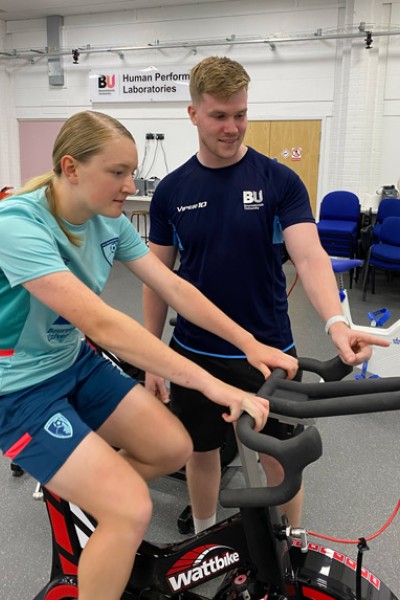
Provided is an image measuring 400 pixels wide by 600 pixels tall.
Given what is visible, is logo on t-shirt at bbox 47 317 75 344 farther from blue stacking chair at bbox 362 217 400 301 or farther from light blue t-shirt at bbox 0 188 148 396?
blue stacking chair at bbox 362 217 400 301

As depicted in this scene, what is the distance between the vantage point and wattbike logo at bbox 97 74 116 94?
8641 millimetres

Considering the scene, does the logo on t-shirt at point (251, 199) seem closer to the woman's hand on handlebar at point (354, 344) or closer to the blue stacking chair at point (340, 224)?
the woman's hand on handlebar at point (354, 344)

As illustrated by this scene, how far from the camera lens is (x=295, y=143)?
25.7ft

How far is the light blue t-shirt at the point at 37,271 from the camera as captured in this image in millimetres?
1126

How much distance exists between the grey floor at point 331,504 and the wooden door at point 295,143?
5.26m

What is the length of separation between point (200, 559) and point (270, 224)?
1.03m

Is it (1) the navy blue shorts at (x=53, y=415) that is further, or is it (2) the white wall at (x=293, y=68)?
(2) the white wall at (x=293, y=68)

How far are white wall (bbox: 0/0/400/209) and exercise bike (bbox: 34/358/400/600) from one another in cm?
686

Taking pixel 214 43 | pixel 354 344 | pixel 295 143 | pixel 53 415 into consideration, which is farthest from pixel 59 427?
pixel 214 43

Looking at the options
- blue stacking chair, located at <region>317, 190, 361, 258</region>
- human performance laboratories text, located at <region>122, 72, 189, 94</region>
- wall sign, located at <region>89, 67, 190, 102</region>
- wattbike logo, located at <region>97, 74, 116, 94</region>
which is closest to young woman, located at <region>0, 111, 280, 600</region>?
blue stacking chair, located at <region>317, 190, 361, 258</region>

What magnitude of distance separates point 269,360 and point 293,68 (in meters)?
7.29

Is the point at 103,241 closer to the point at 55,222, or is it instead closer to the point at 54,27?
the point at 55,222

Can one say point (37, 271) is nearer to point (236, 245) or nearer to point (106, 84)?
point (236, 245)

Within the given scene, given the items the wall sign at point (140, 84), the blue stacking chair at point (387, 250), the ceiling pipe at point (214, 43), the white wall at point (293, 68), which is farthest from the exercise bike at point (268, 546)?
the wall sign at point (140, 84)
